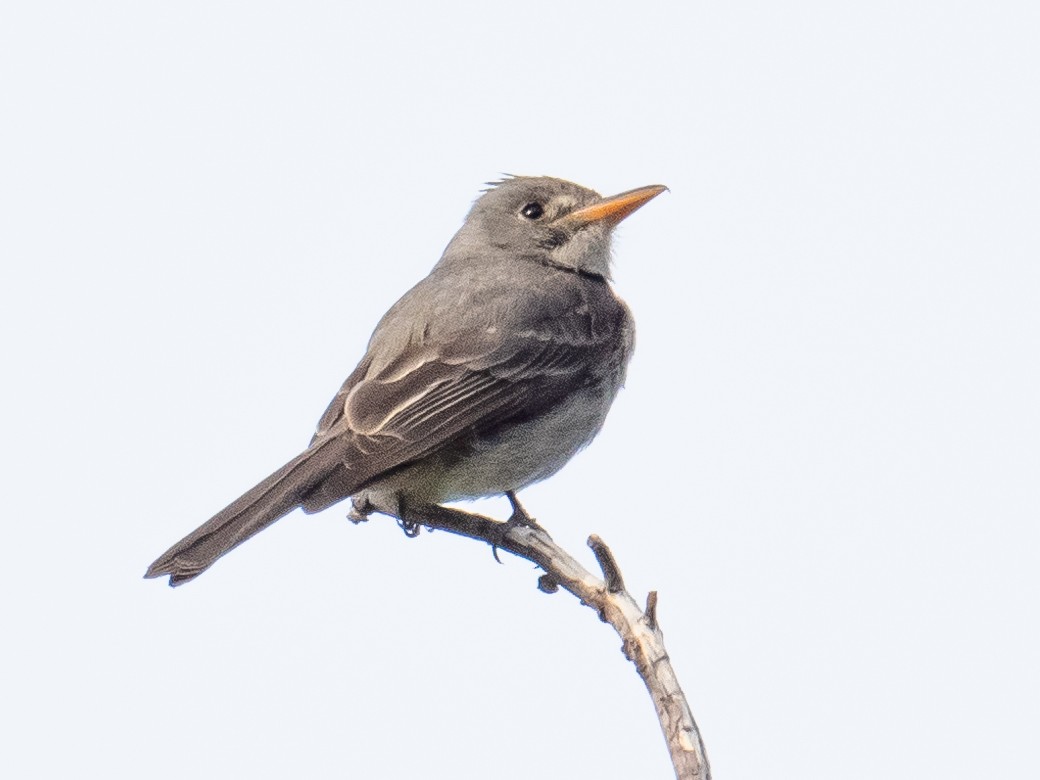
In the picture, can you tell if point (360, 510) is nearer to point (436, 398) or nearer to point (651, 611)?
point (436, 398)

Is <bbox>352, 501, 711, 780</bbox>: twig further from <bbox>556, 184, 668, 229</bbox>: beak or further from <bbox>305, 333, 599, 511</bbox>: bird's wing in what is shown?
<bbox>556, 184, 668, 229</bbox>: beak

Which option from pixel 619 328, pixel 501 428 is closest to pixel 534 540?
pixel 501 428

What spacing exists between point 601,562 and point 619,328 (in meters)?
3.51

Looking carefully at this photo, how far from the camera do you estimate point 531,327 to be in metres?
9.06

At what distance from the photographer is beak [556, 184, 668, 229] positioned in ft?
32.7

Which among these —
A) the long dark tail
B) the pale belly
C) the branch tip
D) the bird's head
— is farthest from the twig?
the bird's head

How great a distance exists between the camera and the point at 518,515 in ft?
29.3

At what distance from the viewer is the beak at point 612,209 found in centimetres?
998

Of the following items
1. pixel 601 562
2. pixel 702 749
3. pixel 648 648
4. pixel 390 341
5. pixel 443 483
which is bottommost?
pixel 702 749

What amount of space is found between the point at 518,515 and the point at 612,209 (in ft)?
7.59

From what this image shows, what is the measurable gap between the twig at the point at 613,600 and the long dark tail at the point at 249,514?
3.08 feet

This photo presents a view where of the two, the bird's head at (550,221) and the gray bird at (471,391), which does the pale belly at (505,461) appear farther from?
the bird's head at (550,221)

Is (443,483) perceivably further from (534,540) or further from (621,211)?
(621,211)

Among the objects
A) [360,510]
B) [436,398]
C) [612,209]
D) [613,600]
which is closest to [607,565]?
[613,600]
